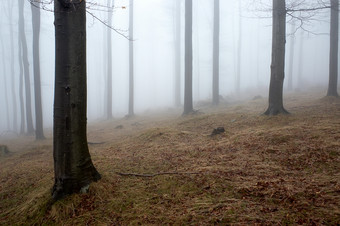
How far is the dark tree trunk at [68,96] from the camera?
3090 mm

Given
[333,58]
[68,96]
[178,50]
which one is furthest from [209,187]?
[178,50]

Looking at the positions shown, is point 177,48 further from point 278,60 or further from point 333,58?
point 278,60

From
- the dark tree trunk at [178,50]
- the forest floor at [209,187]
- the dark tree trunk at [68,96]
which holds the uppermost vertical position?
the dark tree trunk at [178,50]

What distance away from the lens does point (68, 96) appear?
10.2 ft

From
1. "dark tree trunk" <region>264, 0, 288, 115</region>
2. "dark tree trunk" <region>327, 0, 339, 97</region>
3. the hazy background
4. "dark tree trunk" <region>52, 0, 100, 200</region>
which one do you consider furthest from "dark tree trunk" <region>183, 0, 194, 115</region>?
the hazy background

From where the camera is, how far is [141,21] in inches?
1681

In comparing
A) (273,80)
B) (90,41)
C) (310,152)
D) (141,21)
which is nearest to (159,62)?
(141,21)

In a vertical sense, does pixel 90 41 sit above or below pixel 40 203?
above

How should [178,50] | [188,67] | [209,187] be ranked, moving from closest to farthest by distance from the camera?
[209,187] → [188,67] → [178,50]

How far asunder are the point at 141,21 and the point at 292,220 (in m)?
45.8

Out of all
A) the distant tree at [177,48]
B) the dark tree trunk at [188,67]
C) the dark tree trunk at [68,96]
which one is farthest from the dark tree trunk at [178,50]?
the dark tree trunk at [68,96]

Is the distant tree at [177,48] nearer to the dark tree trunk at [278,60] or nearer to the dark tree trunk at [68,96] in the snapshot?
the dark tree trunk at [278,60]

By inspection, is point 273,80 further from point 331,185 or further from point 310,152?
point 331,185

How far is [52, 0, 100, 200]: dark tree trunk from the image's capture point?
3.09m
